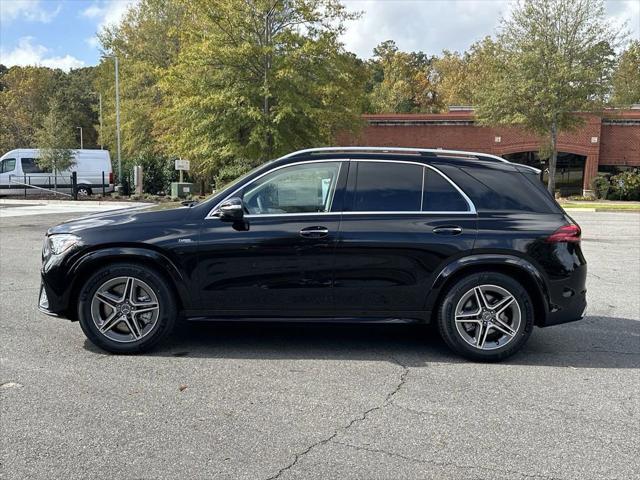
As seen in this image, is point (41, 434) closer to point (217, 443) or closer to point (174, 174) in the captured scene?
point (217, 443)

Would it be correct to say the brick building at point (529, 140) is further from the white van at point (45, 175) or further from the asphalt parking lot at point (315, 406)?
the asphalt parking lot at point (315, 406)

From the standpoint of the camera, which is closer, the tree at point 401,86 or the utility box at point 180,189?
the utility box at point 180,189

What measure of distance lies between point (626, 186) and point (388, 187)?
31906 mm

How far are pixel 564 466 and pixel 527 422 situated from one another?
549mm

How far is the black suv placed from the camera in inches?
186

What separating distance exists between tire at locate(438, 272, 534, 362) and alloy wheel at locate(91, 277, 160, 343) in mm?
2449

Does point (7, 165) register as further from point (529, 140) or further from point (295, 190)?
point (529, 140)

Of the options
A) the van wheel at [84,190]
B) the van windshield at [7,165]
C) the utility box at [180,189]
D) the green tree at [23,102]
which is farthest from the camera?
the green tree at [23,102]

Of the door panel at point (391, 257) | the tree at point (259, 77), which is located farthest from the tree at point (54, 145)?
the door panel at point (391, 257)

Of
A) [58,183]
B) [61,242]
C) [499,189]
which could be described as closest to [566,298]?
[499,189]

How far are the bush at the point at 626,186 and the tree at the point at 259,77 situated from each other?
727 inches

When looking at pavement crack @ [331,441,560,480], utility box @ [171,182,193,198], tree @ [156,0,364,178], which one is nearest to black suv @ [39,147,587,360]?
pavement crack @ [331,441,560,480]

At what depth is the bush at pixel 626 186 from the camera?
1256 inches

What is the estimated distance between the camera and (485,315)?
4816 mm
